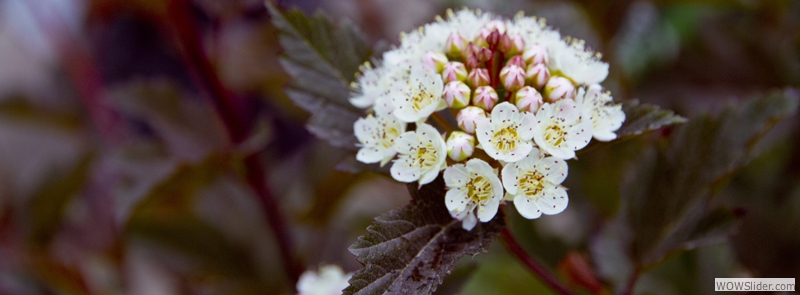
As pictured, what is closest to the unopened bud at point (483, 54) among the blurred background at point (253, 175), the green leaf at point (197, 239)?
the blurred background at point (253, 175)

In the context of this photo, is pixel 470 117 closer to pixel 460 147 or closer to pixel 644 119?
pixel 460 147

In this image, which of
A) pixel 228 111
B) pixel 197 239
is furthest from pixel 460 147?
pixel 197 239

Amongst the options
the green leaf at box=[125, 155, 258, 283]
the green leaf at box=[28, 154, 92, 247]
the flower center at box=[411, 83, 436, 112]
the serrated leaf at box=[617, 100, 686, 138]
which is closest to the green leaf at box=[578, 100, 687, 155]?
the serrated leaf at box=[617, 100, 686, 138]

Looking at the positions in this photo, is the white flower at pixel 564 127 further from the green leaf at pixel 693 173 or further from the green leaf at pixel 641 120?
the green leaf at pixel 693 173

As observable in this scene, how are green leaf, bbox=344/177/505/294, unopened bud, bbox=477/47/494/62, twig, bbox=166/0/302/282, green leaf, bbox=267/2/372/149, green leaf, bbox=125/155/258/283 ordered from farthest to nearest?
green leaf, bbox=125/155/258/283, twig, bbox=166/0/302/282, green leaf, bbox=267/2/372/149, unopened bud, bbox=477/47/494/62, green leaf, bbox=344/177/505/294

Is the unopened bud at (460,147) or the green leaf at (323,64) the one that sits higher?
the green leaf at (323,64)

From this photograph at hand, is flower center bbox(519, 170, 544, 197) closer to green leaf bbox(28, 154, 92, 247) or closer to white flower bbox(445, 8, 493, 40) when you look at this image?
white flower bbox(445, 8, 493, 40)

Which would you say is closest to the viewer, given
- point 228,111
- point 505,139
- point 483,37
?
point 505,139
